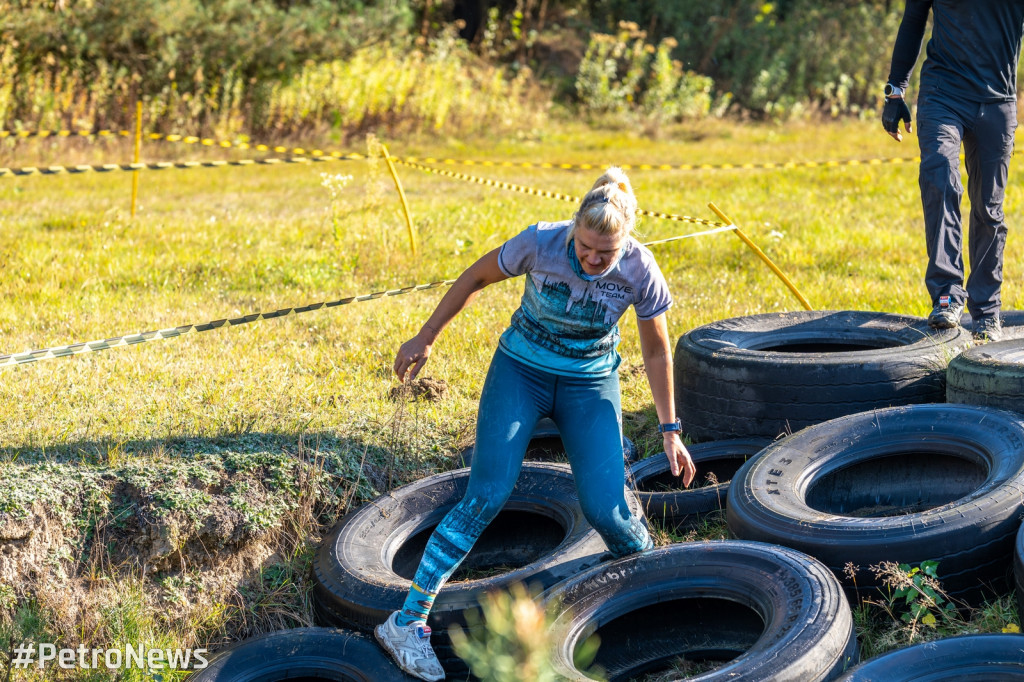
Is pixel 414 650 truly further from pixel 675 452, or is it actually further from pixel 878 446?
pixel 878 446

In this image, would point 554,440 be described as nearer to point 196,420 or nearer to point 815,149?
point 196,420

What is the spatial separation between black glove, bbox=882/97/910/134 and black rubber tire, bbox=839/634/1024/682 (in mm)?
3876

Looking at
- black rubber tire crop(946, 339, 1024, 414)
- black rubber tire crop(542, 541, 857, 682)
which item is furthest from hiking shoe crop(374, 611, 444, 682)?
black rubber tire crop(946, 339, 1024, 414)

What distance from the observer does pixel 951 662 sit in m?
3.40

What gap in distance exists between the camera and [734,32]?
73.6ft


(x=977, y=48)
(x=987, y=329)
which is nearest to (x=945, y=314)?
(x=987, y=329)

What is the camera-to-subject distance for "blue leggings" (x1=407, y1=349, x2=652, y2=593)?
389 cm

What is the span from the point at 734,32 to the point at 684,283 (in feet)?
49.6

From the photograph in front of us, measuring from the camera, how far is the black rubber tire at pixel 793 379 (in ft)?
17.9

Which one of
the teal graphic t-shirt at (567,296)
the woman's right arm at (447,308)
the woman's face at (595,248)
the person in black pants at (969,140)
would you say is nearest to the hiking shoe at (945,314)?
the person in black pants at (969,140)

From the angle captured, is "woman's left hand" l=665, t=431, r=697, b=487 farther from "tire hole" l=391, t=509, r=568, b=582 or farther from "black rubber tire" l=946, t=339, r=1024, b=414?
"black rubber tire" l=946, t=339, r=1024, b=414

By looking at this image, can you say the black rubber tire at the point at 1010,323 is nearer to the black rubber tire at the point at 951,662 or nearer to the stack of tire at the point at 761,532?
the stack of tire at the point at 761,532

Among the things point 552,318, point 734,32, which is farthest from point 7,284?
point 734,32

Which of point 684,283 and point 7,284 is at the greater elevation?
point 684,283
